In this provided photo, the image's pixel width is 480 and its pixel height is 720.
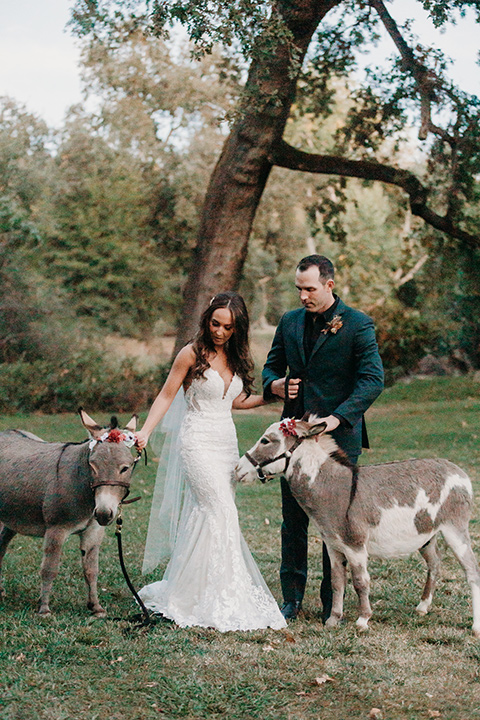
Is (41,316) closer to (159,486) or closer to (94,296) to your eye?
(94,296)

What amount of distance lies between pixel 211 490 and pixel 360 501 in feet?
3.80

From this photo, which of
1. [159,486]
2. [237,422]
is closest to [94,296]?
[237,422]

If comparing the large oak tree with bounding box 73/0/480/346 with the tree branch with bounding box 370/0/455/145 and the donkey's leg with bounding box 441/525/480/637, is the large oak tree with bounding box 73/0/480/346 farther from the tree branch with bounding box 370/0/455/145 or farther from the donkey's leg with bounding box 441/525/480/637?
the donkey's leg with bounding box 441/525/480/637

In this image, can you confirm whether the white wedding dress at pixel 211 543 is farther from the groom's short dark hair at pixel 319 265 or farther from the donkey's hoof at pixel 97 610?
the groom's short dark hair at pixel 319 265

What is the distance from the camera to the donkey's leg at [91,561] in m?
6.27

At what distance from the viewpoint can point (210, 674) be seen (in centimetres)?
498

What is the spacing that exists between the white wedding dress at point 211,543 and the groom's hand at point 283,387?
302mm

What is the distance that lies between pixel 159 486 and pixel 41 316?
58.9 ft

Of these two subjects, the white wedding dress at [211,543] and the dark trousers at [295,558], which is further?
the dark trousers at [295,558]

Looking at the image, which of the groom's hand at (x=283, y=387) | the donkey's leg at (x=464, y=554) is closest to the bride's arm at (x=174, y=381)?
the groom's hand at (x=283, y=387)

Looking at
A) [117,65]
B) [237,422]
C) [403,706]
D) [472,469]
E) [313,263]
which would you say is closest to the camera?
[403,706]

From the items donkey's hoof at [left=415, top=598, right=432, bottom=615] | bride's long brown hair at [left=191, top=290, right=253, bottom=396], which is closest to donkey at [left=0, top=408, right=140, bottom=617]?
bride's long brown hair at [left=191, top=290, right=253, bottom=396]

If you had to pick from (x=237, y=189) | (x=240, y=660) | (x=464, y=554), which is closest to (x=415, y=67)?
(x=237, y=189)

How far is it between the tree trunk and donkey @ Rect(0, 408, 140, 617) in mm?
8242
